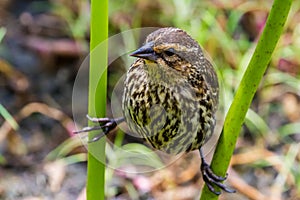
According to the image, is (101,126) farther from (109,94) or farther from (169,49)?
(109,94)

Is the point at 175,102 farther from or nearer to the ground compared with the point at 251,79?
nearer to the ground

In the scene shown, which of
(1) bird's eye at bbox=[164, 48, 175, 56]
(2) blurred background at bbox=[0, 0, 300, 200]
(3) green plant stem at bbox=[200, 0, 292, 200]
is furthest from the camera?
(2) blurred background at bbox=[0, 0, 300, 200]

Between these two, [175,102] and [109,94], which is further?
[109,94]

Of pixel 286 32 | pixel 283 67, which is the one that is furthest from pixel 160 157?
pixel 286 32

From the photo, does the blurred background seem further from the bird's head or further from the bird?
the bird's head

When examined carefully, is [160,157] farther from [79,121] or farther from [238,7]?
[238,7]

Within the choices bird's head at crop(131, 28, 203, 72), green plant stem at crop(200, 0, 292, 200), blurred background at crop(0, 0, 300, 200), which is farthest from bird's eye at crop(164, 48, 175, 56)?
blurred background at crop(0, 0, 300, 200)

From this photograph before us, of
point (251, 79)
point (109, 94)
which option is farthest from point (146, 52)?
point (109, 94)

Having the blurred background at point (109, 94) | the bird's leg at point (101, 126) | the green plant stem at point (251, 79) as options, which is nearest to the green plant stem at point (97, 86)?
the bird's leg at point (101, 126)
